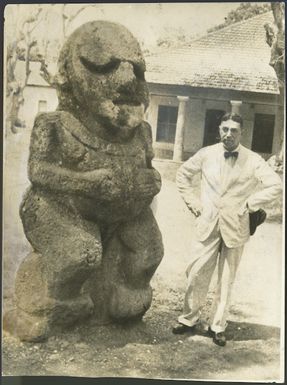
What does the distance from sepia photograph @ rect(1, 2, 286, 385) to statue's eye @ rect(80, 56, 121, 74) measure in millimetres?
112

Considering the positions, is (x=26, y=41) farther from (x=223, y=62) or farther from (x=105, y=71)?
(x=223, y=62)

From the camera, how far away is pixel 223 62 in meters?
3.51

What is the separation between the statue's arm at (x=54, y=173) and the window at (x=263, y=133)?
82cm

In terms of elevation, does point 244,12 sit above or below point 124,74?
above

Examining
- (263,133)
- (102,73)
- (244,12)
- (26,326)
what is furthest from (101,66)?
(26,326)

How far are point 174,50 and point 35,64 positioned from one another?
2.40 ft

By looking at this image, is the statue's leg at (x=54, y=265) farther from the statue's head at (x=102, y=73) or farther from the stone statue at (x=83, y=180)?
the statue's head at (x=102, y=73)

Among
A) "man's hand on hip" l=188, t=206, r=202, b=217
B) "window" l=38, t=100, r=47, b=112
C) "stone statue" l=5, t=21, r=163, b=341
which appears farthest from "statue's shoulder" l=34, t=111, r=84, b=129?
"man's hand on hip" l=188, t=206, r=202, b=217

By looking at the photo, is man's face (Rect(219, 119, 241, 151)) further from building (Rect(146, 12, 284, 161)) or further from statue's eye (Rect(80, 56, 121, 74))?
statue's eye (Rect(80, 56, 121, 74))

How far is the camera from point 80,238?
10.9 feet

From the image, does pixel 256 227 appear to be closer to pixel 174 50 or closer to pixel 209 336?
pixel 209 336


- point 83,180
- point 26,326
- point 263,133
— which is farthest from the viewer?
point 263,133

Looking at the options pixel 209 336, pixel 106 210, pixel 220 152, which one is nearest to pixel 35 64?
pixel 106 210

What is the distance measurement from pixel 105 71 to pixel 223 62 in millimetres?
639
